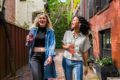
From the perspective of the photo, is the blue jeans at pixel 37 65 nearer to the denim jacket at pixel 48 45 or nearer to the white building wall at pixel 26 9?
the denim jacket at pixel 48 45

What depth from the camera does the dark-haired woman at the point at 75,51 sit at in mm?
6266

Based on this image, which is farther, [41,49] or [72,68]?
[41,49]

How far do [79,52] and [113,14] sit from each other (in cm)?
651

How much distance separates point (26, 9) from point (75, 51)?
3067cm

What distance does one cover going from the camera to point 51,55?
6.41 meters

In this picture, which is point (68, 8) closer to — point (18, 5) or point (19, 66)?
point (18, 5)

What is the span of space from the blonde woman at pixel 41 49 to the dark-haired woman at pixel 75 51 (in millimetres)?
295

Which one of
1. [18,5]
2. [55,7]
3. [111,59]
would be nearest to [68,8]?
[55,7]

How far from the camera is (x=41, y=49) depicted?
21.1ft

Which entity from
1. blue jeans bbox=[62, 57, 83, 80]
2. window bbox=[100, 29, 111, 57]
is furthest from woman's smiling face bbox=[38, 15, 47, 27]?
window bbox=[100, 29, 111, 57]

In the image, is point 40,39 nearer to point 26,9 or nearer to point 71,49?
point 71,49

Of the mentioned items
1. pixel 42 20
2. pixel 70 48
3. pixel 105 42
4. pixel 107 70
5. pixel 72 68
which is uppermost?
pixel 42 20

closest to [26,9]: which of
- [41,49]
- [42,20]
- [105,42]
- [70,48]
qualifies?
[105,42]

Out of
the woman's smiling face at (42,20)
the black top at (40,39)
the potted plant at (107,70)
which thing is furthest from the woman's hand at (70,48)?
the potted plant at (107,70)
